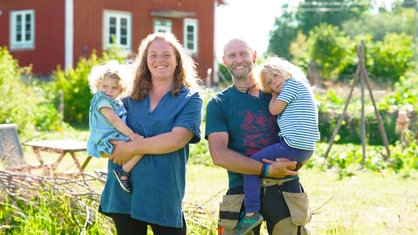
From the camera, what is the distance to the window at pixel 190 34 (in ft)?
90.5

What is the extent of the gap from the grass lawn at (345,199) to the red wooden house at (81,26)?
12.1 m

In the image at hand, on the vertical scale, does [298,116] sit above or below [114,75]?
below

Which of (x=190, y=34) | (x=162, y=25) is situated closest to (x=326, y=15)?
(x=190, y=34)

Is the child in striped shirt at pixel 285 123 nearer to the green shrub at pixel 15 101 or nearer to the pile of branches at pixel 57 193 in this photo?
the pile of branches at pixel 57 193

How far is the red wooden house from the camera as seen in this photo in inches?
952

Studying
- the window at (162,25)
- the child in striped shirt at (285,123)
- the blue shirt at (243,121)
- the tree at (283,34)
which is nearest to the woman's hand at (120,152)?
the blue shirt at (243,121)

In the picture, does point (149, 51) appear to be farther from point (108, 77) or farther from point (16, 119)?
point (16, 119)

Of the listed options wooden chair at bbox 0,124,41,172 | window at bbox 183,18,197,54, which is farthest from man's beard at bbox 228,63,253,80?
window at bbox 183,18,197,54

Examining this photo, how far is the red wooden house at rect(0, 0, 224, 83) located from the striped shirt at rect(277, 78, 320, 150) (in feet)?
62.8

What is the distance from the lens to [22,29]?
25.4m

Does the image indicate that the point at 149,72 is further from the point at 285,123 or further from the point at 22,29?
the point at 22,29

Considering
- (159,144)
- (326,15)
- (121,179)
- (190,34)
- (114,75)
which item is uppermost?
(326,15)

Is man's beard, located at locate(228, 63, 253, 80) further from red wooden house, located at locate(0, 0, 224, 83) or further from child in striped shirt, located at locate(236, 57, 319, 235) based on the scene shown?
red wooden house, located at locate(0, 0, 224, 83)

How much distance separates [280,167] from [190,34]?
77.7ft
